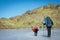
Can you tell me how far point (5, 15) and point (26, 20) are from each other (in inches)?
26.2

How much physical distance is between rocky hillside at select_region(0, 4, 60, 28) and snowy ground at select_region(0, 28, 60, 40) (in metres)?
0.20

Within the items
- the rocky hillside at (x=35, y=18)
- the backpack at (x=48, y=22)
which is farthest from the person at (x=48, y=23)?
the rocky hillside at (x=35, y=18)

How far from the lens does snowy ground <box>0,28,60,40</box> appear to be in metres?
6.13

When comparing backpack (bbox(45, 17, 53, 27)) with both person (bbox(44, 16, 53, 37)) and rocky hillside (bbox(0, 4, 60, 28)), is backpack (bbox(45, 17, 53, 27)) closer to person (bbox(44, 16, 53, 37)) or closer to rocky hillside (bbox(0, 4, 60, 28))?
person (bbox(44, 16, 53, 37))

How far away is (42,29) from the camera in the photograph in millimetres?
6312

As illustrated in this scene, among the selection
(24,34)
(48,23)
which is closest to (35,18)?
(24,34)

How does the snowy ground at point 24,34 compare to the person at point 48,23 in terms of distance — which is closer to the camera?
the person at point 48,23

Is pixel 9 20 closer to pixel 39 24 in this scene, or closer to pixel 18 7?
pixel 18 7

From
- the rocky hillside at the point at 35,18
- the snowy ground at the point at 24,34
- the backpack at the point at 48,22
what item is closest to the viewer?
the backpack at the point at 48,22

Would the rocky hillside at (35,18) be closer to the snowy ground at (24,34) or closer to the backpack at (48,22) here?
the snowy ground at (24,34)

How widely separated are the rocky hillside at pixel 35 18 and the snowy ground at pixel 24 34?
0.20 m

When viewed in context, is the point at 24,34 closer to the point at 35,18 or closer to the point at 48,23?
the point at 35,18

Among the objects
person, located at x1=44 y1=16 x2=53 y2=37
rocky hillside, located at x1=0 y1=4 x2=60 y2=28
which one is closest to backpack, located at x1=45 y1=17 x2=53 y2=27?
person, located at x1=44 y1=16 x2=53 y2=37

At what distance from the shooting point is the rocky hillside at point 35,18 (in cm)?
639
